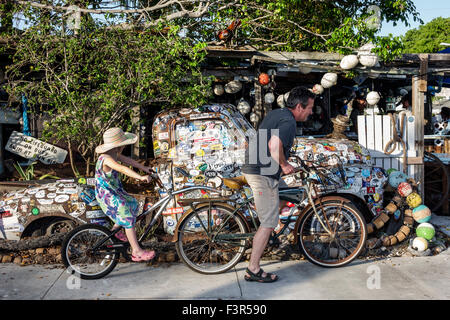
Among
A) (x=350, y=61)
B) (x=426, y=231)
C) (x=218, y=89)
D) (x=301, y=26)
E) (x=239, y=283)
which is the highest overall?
(x=301, y=26)

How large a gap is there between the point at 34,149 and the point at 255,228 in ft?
17.1

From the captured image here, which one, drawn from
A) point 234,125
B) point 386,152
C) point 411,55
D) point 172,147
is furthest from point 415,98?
point 172,147

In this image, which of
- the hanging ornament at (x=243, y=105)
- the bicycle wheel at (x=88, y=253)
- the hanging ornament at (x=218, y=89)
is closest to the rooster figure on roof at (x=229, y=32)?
the hanging ornament at (x=218, y=89)

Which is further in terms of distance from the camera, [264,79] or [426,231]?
[264,79]

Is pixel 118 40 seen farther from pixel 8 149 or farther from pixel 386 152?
pixel 386 152

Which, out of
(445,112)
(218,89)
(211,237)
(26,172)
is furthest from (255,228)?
(445,112)

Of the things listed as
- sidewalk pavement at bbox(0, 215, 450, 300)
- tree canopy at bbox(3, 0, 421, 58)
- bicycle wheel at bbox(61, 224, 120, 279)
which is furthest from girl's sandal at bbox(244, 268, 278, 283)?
tree canopy at bbox(3, 0, 421, 58)

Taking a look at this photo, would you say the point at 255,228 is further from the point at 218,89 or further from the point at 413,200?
the point at 218,89

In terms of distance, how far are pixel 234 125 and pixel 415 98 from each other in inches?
173

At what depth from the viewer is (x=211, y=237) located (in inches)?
180

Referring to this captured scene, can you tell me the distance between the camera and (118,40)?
6590 mm
